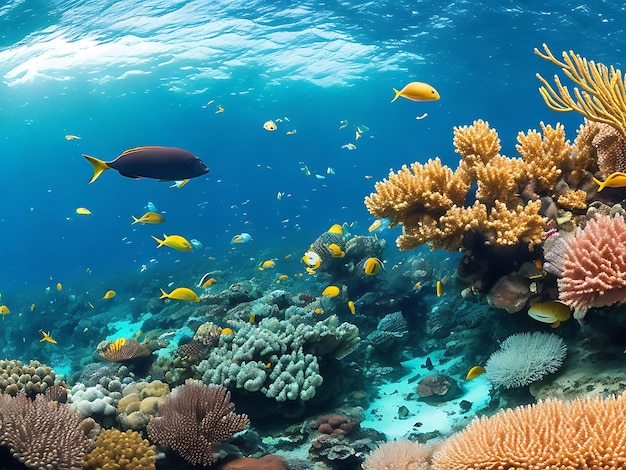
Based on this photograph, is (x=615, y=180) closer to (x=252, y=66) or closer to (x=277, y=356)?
(x=277, y=356)

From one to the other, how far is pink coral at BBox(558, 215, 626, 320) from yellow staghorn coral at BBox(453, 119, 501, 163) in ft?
6.76

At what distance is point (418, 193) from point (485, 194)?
81 cm

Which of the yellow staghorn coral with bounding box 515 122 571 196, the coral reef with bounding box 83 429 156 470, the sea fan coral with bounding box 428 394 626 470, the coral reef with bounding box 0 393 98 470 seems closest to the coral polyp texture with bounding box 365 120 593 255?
the yellow staghorn coral with bounding box 515 122 571 196

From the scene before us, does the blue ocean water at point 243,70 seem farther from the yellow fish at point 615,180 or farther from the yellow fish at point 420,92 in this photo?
the yellow fish at point 615,180

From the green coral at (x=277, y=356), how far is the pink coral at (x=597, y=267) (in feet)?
10.9

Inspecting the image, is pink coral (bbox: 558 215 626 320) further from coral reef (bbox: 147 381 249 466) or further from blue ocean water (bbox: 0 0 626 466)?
blue ocean water (bbox: 0 0 626 466)

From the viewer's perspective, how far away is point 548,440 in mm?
2428

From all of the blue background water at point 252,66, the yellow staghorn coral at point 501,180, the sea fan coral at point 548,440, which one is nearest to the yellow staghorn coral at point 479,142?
the yellow staghorn coral at point 501,180

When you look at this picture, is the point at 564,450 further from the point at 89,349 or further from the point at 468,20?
the point at 468,20

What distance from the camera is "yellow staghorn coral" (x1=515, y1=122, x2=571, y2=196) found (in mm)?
5152

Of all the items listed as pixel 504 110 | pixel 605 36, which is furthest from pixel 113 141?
pixel 605 36

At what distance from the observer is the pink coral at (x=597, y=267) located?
11.2 ft

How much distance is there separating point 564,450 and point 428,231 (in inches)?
119

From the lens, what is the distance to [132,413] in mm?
4688
